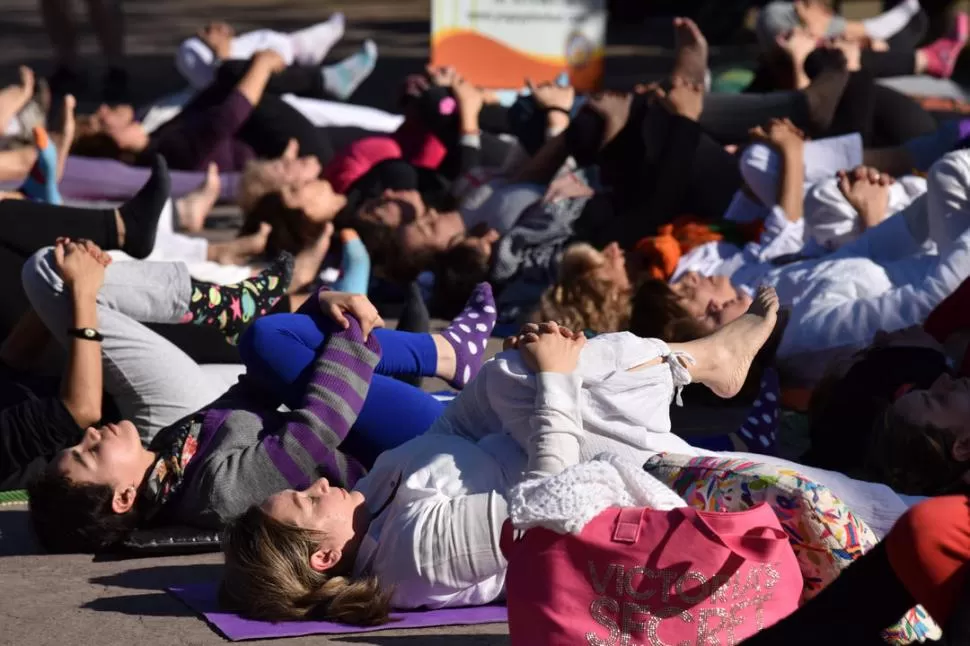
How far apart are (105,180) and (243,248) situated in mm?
1470

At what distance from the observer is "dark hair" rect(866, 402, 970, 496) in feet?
11.9

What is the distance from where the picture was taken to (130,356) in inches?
180

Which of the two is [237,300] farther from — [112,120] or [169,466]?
[112,120]

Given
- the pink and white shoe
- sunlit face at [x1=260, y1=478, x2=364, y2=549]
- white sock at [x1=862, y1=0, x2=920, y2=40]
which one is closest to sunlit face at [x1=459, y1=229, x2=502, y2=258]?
sunlit face at [x1=260, y1=478, x2=364, y2=549]

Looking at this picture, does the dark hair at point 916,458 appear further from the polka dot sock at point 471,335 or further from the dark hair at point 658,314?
the polka dot sock at point 471,335

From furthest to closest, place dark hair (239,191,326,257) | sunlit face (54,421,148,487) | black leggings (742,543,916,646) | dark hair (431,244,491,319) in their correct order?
1. dark hair (239,191,326,257)
2. dark hair (431,244,491,319)
3. sunlit face (54,421,148,487)
4. black leggings (742,543,916,646)

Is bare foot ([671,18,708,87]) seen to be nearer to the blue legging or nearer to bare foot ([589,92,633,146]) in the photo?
bare foot ([589,92,633,146])

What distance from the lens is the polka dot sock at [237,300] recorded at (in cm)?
501

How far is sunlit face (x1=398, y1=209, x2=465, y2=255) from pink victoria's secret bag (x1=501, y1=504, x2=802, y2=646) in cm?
374

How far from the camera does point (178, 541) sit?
4.01 m

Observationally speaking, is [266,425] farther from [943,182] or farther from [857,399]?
[943,182]

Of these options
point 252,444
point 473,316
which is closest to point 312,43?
point 473,316

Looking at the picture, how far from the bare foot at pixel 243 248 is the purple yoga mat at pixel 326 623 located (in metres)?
3.50

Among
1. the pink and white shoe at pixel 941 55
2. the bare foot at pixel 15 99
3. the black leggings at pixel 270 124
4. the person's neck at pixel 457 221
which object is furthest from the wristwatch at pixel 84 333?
the pink and white shoe at pixel 941 55
